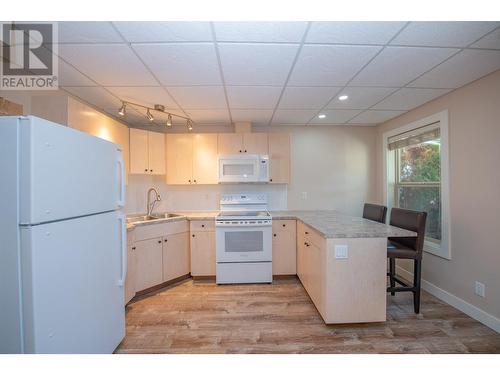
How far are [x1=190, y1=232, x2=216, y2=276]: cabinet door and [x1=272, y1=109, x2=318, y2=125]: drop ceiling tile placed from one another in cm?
198

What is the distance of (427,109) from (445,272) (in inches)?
75.4

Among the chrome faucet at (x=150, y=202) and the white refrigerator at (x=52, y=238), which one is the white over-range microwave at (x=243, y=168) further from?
the white refrigerator at (x=52, y=238)

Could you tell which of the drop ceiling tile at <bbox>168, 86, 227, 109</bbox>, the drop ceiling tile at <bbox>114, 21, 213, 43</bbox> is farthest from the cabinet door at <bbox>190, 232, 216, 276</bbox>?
the drop ceiling tile at <bbox>114, 21, 213, 43</bbox>

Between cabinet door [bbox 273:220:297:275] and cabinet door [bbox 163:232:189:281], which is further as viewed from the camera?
cabinet door [bbox 273:220:297:275]

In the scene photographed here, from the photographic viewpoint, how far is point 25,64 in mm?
1705

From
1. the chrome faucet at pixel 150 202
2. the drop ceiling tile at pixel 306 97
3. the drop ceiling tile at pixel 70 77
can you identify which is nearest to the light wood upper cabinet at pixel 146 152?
the chrome faucet at pixel 150 202

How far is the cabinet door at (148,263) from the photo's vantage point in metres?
2.54

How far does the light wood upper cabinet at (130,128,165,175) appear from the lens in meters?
2.93

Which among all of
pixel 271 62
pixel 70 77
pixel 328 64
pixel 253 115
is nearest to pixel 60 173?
pixel 70 77

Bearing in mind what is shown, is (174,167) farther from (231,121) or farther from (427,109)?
(427,109)

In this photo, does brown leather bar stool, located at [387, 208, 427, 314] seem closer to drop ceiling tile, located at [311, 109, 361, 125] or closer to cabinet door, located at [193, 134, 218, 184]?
drop ceiling tile, located at [311, 109, 361, 125]

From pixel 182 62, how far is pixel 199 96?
65 centimetres

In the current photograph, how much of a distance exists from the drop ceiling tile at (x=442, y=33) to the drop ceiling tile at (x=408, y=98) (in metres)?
0.79

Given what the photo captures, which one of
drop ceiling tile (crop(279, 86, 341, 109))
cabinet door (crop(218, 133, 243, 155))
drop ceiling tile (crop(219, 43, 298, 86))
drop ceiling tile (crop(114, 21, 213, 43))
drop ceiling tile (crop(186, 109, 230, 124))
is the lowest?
cabinet door (crop(218, 133, 243, 155))
